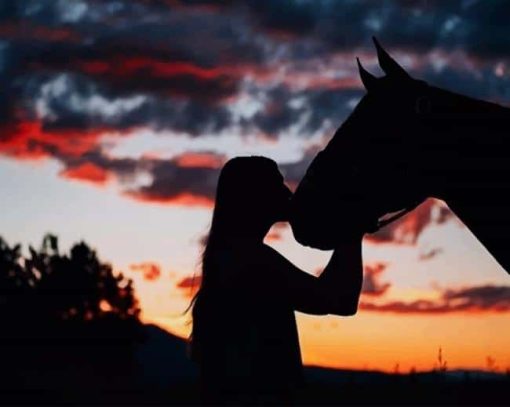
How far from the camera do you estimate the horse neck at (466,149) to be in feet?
16.2

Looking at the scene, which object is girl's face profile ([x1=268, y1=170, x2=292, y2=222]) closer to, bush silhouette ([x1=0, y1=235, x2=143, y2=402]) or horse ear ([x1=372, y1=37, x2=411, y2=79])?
horse ear ([x1=372, y1=37, x2=411, y2=79])

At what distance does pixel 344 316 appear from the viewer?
4.57 meters

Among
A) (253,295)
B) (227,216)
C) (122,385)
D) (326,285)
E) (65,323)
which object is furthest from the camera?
(65,323)

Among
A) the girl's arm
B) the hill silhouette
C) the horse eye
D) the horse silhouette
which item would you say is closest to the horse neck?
the horse silhouette

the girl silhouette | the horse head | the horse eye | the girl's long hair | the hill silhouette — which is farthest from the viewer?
the hill silhouette

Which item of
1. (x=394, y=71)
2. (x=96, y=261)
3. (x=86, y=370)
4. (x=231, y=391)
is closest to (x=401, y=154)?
(x=394, y=71)

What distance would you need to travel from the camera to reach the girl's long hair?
4.63 m

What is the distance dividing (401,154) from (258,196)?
961 mm

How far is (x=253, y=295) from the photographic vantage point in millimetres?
4434

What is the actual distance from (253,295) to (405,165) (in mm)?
1277

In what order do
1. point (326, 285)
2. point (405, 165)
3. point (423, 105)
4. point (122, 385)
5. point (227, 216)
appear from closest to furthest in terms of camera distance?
point (326, 285)
point (227, 216)
point (423, 105)
point (405, 165)
point (122, 385)

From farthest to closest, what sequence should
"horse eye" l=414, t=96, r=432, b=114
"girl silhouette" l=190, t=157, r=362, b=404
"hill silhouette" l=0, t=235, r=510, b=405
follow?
"hill silhouette" l=0, t=235, r=510, b=405 < "horse eye" l=414, t=96, r=432, b=114 < "girl silhouette" l=190, t=157, r=362, b=404

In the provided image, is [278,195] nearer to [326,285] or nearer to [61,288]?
[326,285]

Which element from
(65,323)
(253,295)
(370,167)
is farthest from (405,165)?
(65,323)
